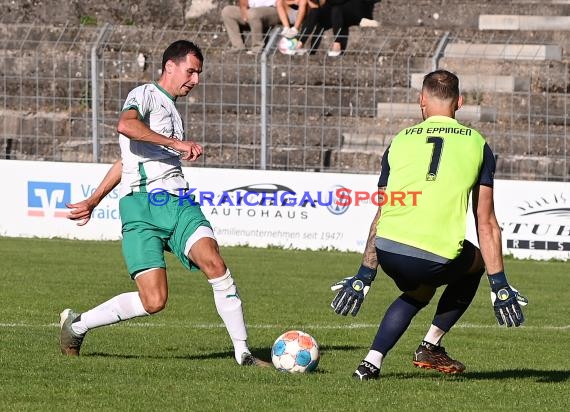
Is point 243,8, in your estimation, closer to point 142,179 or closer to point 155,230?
point 142,179

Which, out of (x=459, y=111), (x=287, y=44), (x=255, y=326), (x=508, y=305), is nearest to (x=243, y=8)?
(x=287, y=44)

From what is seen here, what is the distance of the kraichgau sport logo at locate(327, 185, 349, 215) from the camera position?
61.1 ft

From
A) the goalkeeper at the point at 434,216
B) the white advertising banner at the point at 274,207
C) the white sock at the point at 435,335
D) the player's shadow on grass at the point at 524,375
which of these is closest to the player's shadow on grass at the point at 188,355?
the white sock at the point at 435,335

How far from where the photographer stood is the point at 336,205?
61.1ft

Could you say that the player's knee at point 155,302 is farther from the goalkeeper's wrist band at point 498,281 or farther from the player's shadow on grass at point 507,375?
the goalkeeper's wrist band at point 498,281

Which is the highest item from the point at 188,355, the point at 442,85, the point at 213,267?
the point at 442,85

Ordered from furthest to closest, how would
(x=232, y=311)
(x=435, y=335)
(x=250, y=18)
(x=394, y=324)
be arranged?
(x=250, y=18) → (x=232, y=311) → (x=435, y=335) → (x=394, y=324)

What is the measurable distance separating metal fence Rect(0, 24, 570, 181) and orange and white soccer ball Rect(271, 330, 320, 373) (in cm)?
1131

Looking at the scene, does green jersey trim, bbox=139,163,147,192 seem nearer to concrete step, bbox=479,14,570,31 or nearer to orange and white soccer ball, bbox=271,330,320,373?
orange and white soccer ball, bbox=271,330,320,373

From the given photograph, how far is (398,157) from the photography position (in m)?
7.62

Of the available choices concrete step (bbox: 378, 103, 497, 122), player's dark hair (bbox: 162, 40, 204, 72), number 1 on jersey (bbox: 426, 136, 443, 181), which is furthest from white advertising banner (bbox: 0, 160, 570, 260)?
number 1 on jersey (bbox: 426, 136, 443, 181)

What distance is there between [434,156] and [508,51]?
49.4 feet

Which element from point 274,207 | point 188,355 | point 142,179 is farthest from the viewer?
point 274,207

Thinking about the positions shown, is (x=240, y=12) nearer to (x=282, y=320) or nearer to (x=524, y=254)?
(x=524, y=254)
